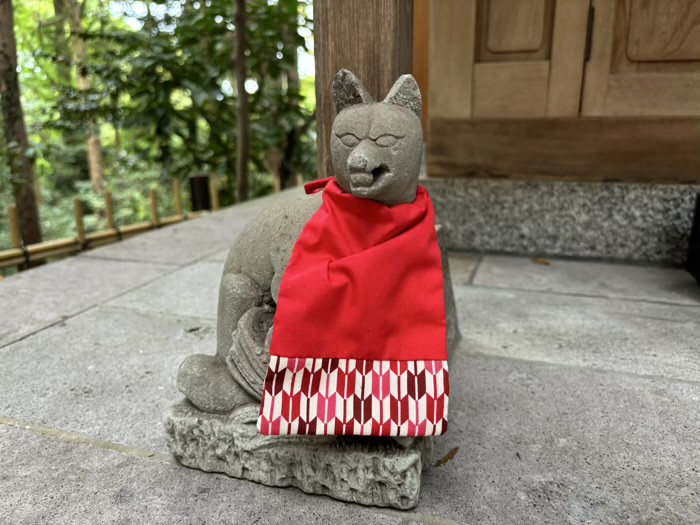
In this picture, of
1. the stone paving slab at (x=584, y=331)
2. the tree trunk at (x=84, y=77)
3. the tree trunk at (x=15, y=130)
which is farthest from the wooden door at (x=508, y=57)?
the tree trunk at (x=84, y=77)

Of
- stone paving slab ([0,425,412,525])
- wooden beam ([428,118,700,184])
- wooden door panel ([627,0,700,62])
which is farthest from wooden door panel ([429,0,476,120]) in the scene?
stone paving slab ([0,425,412,525])

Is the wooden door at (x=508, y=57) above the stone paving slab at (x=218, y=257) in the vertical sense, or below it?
above

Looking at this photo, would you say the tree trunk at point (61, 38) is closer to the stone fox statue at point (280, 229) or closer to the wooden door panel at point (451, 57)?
the wooden door panel at point (451, 57)

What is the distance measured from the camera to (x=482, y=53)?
3199mm

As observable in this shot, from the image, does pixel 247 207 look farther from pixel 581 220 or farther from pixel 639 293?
pixel 639 293

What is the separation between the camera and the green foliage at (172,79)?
4.93 m

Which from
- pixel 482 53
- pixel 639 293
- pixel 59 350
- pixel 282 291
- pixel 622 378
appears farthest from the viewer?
pixel 482 53

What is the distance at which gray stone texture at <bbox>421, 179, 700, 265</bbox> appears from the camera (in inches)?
123

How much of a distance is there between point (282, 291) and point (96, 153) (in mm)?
7991

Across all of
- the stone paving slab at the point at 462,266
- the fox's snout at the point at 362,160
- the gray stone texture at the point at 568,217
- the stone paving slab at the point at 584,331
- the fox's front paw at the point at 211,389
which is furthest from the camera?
the gray stone texture at the point at 568,217

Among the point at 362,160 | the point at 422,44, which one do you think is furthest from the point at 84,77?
the point at 362,160

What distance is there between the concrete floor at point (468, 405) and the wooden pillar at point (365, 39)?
473 millimetres

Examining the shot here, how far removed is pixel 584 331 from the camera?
7.50ft

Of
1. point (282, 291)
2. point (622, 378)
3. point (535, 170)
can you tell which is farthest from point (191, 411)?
point (535, 170)
